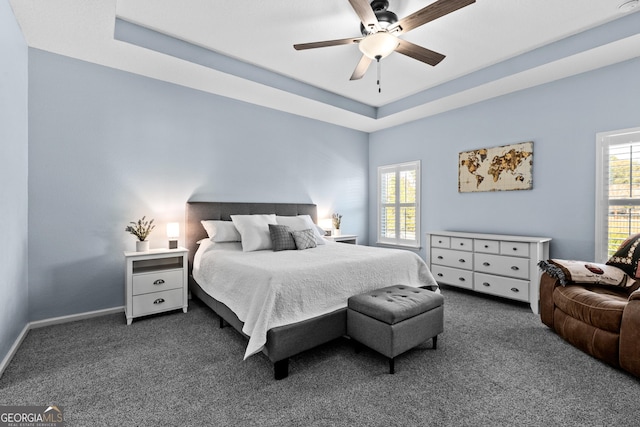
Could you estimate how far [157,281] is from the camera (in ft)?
10.2

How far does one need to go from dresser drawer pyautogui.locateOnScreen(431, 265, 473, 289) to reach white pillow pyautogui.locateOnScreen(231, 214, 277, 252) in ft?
8.16

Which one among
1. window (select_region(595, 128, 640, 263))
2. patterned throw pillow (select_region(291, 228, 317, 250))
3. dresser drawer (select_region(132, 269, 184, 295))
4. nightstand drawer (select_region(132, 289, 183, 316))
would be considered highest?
window (select_region(595, 128, 640, 263))

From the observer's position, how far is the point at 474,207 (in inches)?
172

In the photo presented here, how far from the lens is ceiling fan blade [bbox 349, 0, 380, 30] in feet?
6.77

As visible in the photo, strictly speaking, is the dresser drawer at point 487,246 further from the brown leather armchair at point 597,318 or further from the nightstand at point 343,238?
the nightstand at point 343,238

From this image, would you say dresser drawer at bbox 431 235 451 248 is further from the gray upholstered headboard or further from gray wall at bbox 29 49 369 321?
gray wall at bbox 29 49 369 321

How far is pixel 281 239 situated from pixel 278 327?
1477 mm

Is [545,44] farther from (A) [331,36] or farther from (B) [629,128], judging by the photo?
(A) [331,36]

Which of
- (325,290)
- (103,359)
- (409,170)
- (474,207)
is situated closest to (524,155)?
(474,207)

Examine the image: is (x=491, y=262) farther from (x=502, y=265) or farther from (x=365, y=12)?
(x=365, y=12)

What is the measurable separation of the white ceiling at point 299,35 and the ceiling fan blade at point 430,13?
1.21ft

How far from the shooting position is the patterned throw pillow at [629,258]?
8.57ft

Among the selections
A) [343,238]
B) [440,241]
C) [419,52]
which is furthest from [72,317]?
A: [440,241]

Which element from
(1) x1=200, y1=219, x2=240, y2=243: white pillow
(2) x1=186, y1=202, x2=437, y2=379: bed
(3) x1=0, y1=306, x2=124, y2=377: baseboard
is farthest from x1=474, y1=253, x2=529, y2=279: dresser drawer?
(3) x1=0, y1=306, x2=124, y2=377: baseboard
